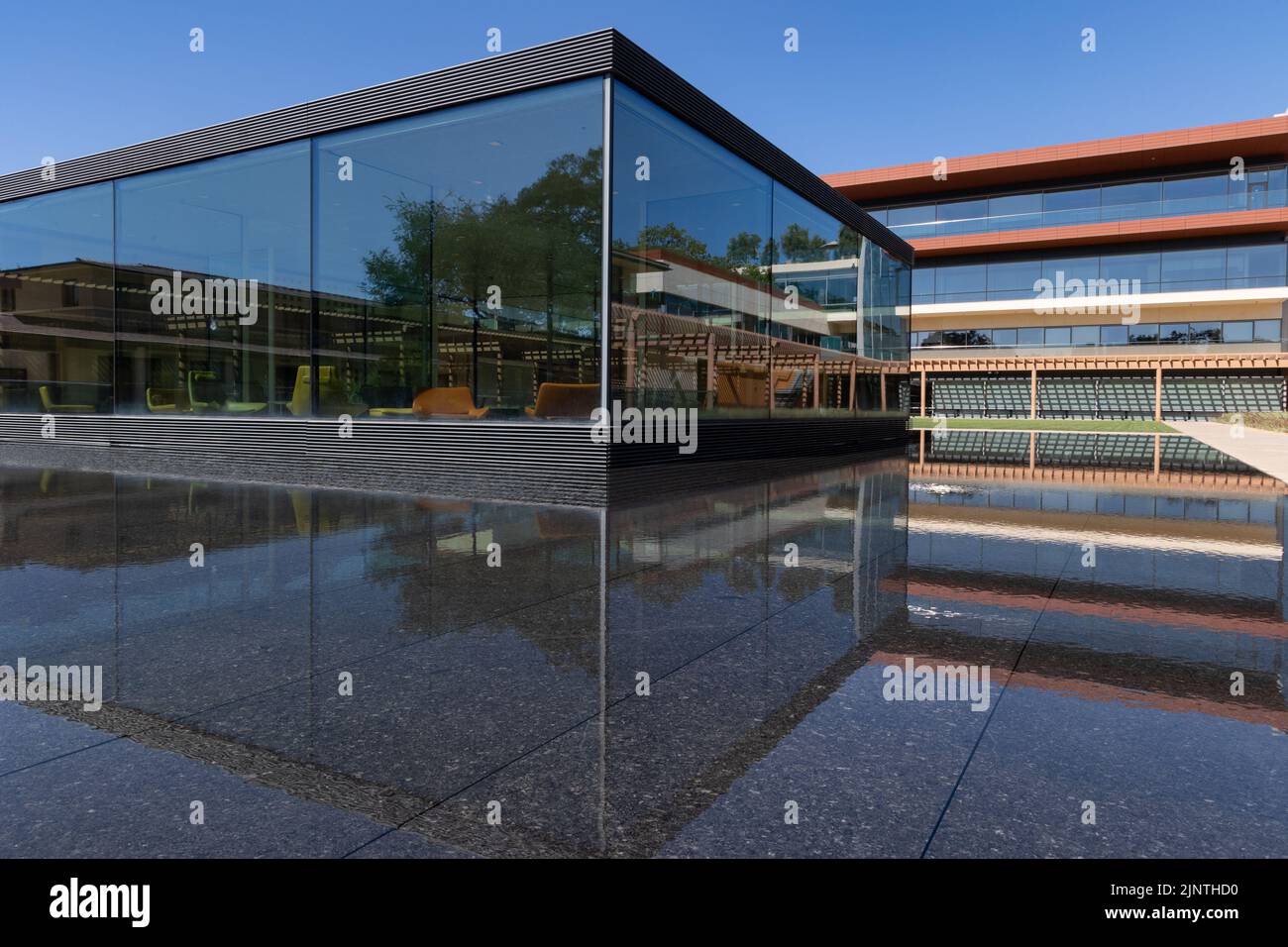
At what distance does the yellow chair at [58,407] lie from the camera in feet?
48.0

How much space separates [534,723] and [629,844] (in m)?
0.94

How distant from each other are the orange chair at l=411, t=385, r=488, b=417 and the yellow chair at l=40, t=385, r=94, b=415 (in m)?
7.31

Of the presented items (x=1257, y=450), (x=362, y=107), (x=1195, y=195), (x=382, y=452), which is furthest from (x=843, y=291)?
(x=1195, y=195)

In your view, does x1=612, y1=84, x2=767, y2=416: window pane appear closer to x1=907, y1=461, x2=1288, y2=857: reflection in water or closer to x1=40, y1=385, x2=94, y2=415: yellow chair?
x1=907, y1=461, x2=1288, y2=857: reflection in water

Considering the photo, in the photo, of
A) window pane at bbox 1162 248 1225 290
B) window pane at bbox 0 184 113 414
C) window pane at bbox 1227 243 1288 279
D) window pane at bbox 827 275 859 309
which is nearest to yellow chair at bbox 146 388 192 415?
window pane at bbox 0 184 113 414

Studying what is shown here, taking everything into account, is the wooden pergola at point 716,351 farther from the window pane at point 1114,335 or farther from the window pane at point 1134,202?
the window pane at point 1134,202

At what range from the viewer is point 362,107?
443 inches

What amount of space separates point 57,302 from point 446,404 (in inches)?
365

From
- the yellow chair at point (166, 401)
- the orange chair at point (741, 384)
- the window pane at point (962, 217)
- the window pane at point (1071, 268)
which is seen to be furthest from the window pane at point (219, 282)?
the window pane at point (1071, 268)

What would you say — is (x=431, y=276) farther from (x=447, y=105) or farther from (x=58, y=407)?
(x=58, y=407)

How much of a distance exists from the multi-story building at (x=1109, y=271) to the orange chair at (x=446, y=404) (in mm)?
34071
